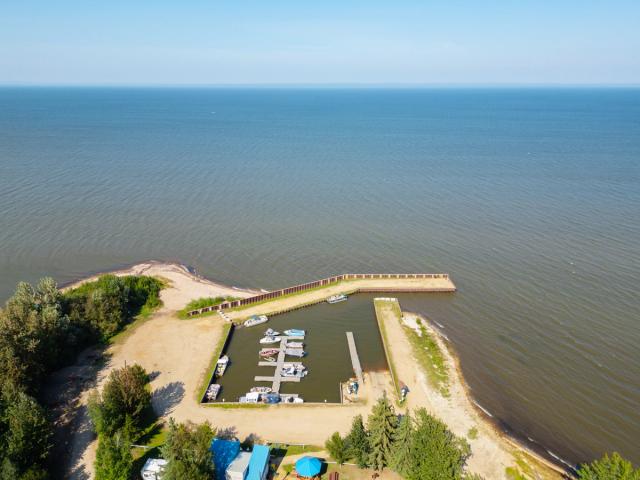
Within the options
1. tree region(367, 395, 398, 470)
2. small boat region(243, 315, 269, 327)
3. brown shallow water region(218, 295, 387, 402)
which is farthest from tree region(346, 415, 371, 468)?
small boat region(243, 315, 269, 327)

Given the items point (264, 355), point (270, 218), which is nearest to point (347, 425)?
point (264, 355)

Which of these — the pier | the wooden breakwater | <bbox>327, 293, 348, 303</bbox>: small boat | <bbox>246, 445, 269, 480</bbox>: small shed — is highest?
<bbox>246, 445, 269, 480</bbox>: small shed

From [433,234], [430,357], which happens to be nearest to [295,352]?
[430,357]

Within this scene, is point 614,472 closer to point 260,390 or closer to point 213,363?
Answer: point 260,390

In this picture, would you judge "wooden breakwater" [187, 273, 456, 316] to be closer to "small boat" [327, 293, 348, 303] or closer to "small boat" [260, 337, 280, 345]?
"small boat" [327, 293, 348, 303]

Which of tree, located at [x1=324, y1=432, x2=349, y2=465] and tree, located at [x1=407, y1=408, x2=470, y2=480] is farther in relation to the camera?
tree, located at [x1=324, y1=432, x2=349, y2=465]

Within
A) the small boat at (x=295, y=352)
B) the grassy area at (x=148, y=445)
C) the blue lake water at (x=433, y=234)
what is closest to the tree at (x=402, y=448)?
the blue lake water at (x=433, y=234)

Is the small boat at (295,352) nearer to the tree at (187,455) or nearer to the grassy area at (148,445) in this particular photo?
the grassy area at (148,445)
